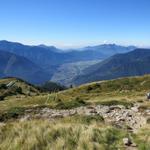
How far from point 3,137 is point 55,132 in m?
2.21

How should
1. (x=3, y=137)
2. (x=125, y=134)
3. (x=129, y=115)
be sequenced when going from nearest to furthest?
(x=3, y=137), (x=125, y=134), (x=129, y=115)

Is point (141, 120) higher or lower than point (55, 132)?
lower

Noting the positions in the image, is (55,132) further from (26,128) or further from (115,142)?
(115,142)

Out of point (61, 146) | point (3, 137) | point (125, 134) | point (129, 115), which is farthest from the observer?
point (129, 115)

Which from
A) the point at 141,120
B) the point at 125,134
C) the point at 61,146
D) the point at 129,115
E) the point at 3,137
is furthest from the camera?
the point at 129,115

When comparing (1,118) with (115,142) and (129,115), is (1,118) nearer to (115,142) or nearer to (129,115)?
(129,115)

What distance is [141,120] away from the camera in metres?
23.9

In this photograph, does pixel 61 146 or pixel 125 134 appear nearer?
pixel 61 146

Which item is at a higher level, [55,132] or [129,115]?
[55,132]

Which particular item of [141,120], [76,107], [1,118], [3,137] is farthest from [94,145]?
[76,107]

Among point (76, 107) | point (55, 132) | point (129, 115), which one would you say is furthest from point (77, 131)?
point (76, 107)

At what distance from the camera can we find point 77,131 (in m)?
15.5

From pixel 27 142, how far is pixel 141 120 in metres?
11.9

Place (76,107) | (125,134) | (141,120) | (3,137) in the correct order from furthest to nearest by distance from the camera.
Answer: (76,107), (141,120), (125,134), (3,137)
